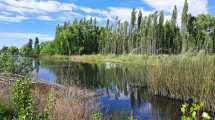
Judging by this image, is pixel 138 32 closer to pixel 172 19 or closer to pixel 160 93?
pixel 172 19

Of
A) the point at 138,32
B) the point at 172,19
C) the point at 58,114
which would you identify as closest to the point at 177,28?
the point at 172,19

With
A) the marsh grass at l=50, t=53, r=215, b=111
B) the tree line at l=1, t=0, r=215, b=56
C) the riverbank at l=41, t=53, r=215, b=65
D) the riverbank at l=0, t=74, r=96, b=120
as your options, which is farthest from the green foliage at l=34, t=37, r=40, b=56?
the riverbank at l=0, t=74, r=96, b=120

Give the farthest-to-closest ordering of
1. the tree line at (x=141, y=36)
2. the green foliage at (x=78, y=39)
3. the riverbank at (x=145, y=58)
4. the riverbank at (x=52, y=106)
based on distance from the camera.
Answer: the green foliage at (x=78, y=39) → the tree line at (x=141, y=36) → the riverbank at (x=145, y=58) → the riverbank at (x=52, y=106)

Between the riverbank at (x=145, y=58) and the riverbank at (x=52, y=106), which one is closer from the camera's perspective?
the riverbank at (x=52, y=106)

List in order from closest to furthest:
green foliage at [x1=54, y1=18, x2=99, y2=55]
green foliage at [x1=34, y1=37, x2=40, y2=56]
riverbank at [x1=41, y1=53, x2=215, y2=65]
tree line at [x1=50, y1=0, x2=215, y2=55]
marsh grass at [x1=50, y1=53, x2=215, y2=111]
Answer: marsh grass at [x1=50, y1=53, x2=215, y2=111] < riverbank at [x1=41, y1=53, x2=215, y2=65] < tree line at [x1=50, y1=0, x2=215, y2=55] < green foliage at [x1=54, y1=18, x2=99, y2=55] < green foliage at [x1=34, y1=37, x2=40, y2=56]

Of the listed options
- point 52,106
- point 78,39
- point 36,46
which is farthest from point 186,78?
point 36,46

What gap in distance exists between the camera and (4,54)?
20.3m

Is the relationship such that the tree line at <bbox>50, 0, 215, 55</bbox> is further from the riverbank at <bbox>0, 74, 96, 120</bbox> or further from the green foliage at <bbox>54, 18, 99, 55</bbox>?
the riverbank at <bbox>0, 74, 96, 120</bbox>

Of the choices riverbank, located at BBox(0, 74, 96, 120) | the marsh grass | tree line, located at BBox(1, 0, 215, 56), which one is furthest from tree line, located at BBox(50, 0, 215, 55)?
riverbank, located at BBox(0, 74, 96, 120)

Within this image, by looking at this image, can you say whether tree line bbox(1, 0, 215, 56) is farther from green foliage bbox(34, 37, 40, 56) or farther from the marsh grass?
the marsh grass

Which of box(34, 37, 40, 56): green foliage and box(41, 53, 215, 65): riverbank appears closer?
box(41, 53, 215, 65): riverbank

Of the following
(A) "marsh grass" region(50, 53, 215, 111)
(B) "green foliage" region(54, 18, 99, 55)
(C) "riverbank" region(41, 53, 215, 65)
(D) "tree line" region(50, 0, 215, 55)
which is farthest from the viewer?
(B) "green foliage" region(54, 18, 99, 55)

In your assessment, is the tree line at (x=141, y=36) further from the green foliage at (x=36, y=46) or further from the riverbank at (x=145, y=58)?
the green foliage at (x=36, y=46)

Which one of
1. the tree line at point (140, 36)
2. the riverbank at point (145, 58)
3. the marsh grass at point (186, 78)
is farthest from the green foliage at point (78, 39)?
the marsh grass at point (186, 78)
